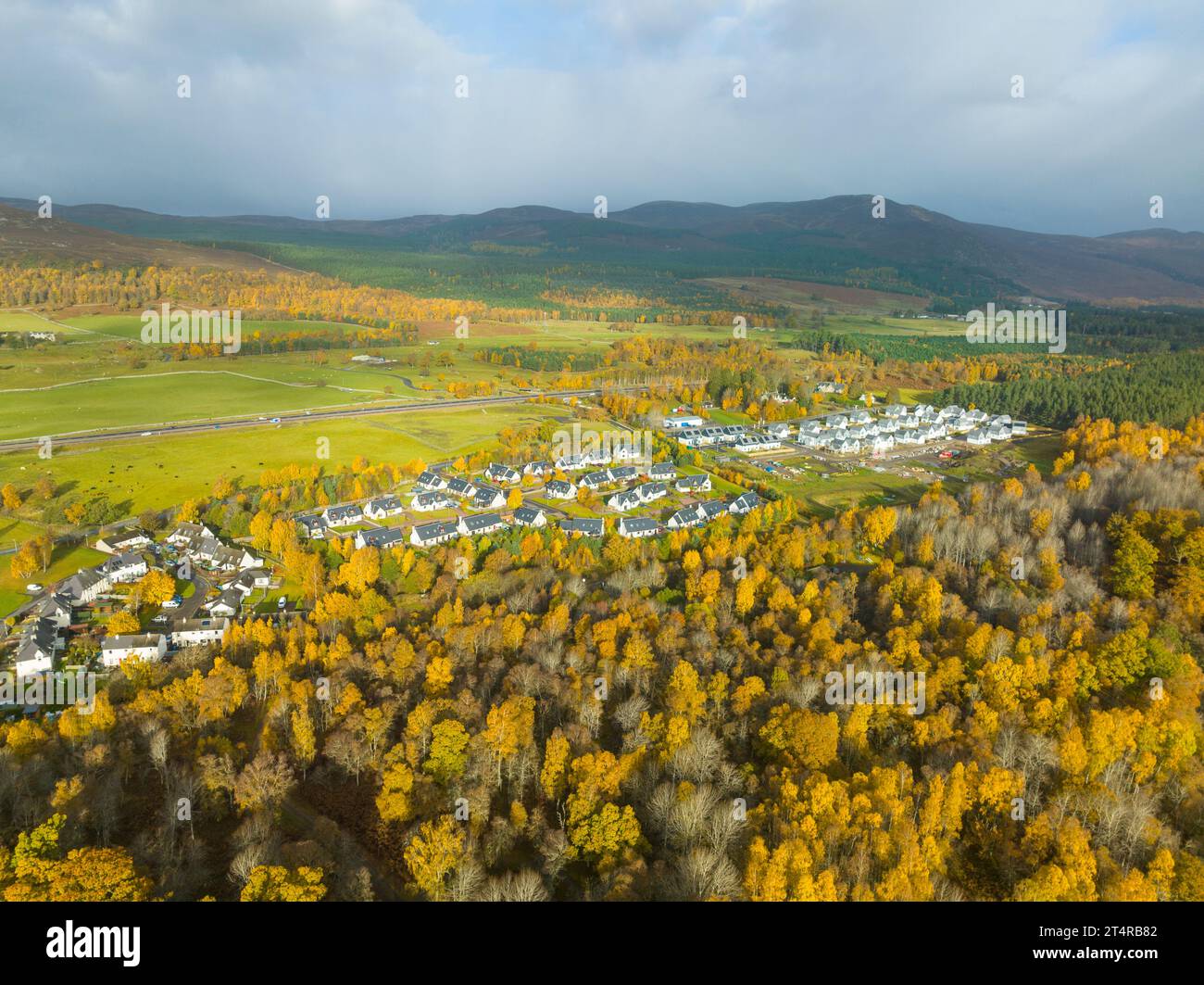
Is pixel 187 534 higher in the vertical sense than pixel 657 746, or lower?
higher

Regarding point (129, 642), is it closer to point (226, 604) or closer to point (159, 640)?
point (159, 640)

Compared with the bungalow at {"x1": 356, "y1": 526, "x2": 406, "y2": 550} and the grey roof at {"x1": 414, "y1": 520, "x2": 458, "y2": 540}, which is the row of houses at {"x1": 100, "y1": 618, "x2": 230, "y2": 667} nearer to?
the bungalow at {"x1": 356, "y1": 526, "x2": 406, "y2": 550}

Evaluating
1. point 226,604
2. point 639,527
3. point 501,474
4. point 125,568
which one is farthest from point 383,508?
point 639,527

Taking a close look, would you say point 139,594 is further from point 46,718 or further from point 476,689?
point 476,689

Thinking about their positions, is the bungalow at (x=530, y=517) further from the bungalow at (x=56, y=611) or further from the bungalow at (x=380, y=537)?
the bungalow at (x=56, y=611)

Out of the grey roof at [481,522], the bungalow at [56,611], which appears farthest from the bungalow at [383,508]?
the bungalow at [56,611]
